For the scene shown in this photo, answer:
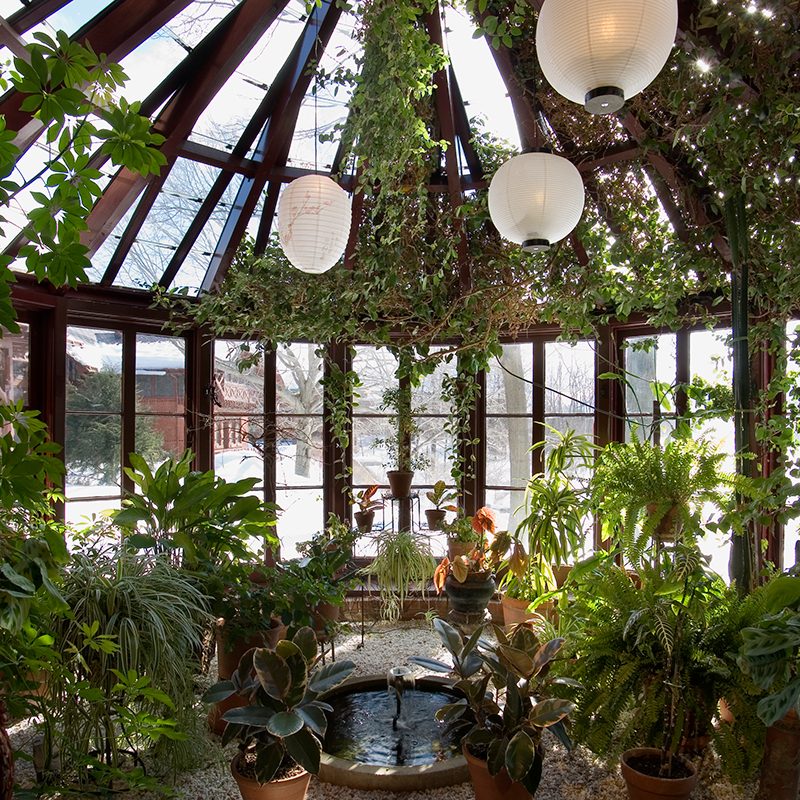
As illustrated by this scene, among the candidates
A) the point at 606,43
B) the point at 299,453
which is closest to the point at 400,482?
the point at 299,453

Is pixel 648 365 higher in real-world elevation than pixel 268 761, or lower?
higher

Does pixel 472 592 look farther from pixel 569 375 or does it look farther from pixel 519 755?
pixel 519 755

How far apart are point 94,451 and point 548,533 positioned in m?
3.06

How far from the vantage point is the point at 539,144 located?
3.95 meters

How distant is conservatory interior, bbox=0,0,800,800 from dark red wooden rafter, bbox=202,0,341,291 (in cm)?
3

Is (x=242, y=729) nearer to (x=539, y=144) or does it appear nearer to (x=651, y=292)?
(x=651, y=292)

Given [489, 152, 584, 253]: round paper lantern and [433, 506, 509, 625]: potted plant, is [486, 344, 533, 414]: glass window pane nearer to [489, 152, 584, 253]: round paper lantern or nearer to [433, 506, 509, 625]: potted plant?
[433, 506, 509, 625]: potted plant

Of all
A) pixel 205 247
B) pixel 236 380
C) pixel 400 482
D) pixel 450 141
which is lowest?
pixel 400 482

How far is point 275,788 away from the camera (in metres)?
2.15

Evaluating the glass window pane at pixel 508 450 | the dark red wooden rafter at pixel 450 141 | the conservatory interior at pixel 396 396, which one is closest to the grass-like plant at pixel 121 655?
the conservatory interior at pixel 396 396

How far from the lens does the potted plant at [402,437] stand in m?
5.03

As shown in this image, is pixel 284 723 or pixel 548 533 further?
pixel 548 533

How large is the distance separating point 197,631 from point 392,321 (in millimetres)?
2637

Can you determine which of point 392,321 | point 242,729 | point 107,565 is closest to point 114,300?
point 392,321
